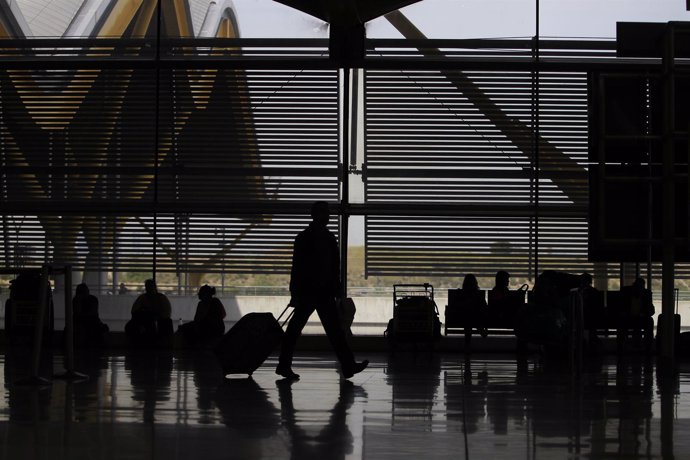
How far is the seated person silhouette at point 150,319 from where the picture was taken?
13.7m

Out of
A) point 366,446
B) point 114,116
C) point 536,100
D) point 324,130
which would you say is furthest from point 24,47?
point 366,446

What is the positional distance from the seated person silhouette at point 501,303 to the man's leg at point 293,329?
463cm

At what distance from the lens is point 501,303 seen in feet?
43.5

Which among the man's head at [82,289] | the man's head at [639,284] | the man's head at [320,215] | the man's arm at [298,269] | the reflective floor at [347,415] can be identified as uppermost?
the man's head at [320,215]

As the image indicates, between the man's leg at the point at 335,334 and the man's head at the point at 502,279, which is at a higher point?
the man's head at the point at 502,279

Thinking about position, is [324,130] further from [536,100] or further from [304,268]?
[304,268]

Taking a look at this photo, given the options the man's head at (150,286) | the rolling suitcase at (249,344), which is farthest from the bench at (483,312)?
the rolling suitcase at (249,344)

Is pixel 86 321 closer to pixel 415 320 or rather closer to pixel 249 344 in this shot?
pixel 415 320

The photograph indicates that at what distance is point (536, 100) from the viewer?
14.0 metres

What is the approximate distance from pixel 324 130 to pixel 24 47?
4014 millimetres

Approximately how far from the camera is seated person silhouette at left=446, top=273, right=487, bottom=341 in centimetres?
1321

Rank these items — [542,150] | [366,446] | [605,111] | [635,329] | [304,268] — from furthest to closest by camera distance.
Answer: [542,150], [635,329], [605,111], [304,268], [366,446]

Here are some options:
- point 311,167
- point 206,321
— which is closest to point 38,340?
point 206,321

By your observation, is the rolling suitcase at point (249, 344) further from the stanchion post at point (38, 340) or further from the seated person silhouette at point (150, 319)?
the seated person silhouette at point (150, 319)
